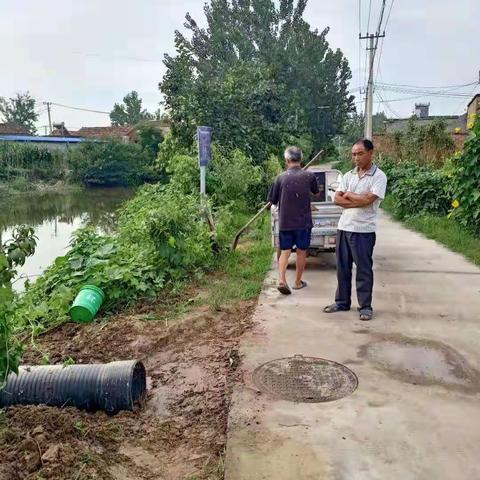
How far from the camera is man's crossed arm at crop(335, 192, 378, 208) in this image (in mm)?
4656

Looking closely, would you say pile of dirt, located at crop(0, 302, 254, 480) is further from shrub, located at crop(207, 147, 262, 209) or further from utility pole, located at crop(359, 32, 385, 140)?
utility pole, located at crop(359, 32, 385, 140)

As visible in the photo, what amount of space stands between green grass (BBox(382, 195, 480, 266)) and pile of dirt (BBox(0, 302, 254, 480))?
479cm

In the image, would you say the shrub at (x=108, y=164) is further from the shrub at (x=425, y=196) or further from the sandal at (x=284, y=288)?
the sandal at (x=284, y=288)

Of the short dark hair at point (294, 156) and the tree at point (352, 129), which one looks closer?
the short dark hair at point (294, 156)

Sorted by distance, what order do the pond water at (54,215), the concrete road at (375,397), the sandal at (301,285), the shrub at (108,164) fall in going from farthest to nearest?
the shrub at (108,164) → the pond water at (54,215) → the sandal at (301,285) → the concrete road at (375,397)

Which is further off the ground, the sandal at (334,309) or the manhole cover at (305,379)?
the sandal at (334,309)

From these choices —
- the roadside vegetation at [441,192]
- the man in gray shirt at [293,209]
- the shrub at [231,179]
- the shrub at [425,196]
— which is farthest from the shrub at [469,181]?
the shrub at [231,179]

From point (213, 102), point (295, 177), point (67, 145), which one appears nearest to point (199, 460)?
point (295, 177)

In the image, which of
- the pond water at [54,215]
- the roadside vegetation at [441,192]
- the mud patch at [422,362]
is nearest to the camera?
the mud patch at [422,362]

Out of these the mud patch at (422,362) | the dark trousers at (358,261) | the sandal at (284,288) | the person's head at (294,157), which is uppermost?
the person's head at (294,157)

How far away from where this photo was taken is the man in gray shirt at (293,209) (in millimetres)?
5680

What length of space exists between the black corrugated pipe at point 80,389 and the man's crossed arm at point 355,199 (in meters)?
2.52

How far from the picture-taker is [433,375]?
3646 mm

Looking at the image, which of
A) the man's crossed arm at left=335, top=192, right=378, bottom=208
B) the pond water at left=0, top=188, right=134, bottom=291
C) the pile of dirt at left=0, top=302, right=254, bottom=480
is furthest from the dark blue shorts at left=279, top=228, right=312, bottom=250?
the pond water at left=0, top=188, right=134, bottom=291
